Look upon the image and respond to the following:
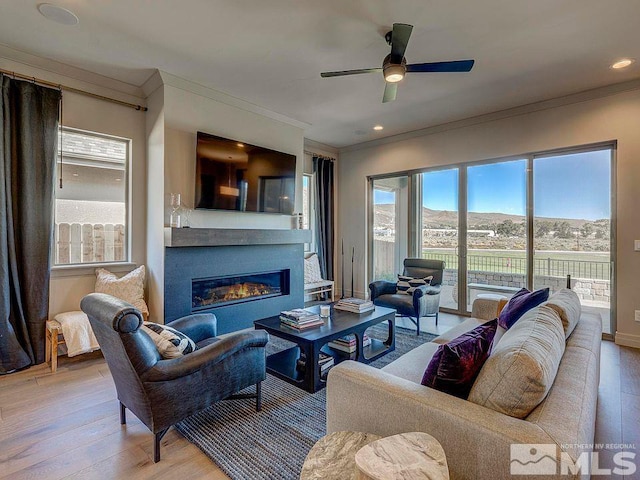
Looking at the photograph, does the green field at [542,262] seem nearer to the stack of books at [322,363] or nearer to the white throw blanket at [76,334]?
the stack of books at [322,363]

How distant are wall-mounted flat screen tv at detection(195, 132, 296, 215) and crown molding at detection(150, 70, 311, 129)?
1.68ft

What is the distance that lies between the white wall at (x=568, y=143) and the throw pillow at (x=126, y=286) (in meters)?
4.16

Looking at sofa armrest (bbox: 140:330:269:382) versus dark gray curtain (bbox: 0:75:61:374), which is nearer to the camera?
sofa armrest (bbox: 140:330:269:382)

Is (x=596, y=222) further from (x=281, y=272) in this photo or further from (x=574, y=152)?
(x=281, y=272)

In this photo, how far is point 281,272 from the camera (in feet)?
15.5

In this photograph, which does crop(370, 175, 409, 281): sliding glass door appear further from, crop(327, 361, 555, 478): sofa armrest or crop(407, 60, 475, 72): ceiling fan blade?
crop(327, 361, 555, 478): sofa armrest

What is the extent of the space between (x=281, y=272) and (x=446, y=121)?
3352 millimetres

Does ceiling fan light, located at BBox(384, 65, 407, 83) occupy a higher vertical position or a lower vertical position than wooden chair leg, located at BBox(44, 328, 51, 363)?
higher

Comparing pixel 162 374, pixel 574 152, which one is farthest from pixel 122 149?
pixel 574 152

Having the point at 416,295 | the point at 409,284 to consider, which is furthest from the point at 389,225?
the point at 416,295

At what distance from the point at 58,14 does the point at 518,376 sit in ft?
12.4

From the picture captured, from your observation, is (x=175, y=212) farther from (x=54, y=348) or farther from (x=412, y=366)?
(x=412, y=366)

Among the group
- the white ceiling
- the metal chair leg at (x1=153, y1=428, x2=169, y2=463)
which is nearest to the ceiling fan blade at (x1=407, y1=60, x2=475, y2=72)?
the white ceiling

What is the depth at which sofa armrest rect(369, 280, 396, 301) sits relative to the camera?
4.29 m
